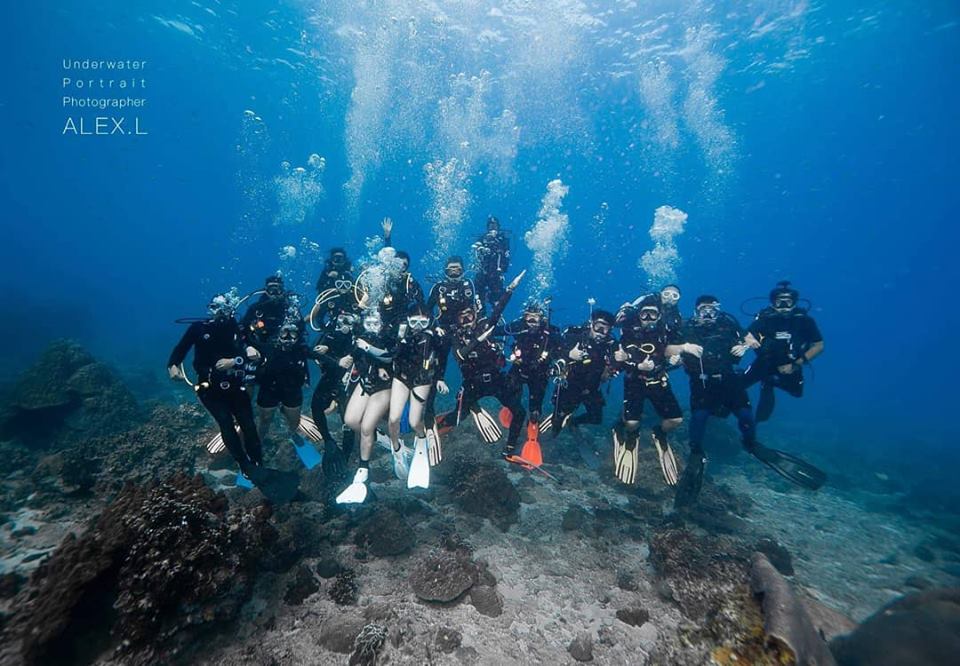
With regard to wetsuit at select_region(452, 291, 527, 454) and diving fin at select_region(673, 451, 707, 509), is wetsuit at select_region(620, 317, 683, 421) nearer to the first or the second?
diving fin at select_region(673, 451, 707, 509)

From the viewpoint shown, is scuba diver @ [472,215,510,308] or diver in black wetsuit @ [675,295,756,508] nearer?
diver in black wetsuit @ [675,295,756,508]

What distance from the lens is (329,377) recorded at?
831 cm

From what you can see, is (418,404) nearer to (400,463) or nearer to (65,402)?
(400,463)

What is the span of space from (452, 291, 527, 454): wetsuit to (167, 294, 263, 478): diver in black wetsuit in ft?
13.5

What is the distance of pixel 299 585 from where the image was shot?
5594 millimetres

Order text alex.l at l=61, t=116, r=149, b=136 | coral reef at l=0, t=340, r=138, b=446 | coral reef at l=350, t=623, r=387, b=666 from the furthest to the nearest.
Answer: text alex.l at l=61, t=116, r=149, b=136, coral reef at l=0, t=340, r=138, b=446, coral reef at l=350, t=623, r=387, b=666

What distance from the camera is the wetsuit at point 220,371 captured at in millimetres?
6762

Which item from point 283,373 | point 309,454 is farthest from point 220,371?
point 309,454

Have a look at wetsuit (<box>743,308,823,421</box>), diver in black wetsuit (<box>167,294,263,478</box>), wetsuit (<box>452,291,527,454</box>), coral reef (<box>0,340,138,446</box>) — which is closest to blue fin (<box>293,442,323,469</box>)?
diver in black wetsuit (<box>167,294,263,478</box>)

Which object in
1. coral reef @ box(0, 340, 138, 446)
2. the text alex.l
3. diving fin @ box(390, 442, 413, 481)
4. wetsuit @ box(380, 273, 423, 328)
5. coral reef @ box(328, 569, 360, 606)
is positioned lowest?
coral reef @ box(0, 340, 138, 446)

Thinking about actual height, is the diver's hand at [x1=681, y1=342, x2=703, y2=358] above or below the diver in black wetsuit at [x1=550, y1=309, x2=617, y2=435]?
above

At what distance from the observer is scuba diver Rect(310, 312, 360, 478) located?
26.8ft

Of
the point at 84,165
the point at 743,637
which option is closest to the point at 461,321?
the point at 743,637

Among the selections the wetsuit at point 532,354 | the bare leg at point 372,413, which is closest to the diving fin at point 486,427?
the wetsuit at point 532,354
